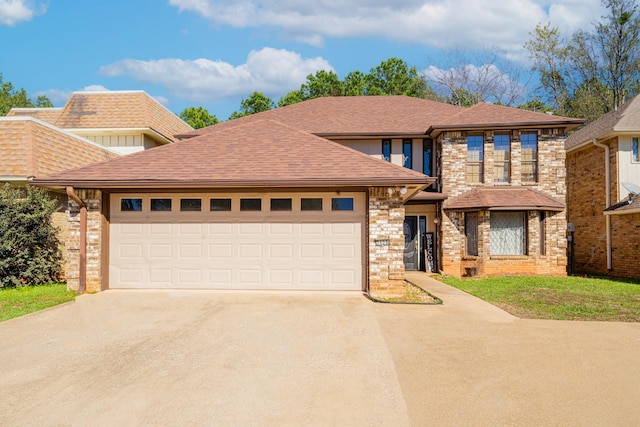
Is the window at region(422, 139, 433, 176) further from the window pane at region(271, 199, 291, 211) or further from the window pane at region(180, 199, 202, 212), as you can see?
the window pane at region(180, 199, 202, 212)

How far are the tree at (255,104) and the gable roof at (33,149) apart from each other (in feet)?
75.4

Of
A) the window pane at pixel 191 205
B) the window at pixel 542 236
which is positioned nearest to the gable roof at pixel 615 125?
the window at pixel 542 236

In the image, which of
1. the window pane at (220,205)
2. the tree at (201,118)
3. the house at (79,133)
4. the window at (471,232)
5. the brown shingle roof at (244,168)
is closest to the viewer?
the brown shingle roof at (244,168)

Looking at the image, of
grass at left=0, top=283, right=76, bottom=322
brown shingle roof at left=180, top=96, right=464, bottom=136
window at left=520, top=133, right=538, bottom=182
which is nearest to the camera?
grass at left=0, top=283, right=76, bottom=322

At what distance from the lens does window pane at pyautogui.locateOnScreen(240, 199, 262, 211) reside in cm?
979

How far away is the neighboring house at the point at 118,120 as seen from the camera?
17562 mm

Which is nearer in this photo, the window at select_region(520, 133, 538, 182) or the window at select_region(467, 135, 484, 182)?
the window at select_region(520, 133, 538, 182)

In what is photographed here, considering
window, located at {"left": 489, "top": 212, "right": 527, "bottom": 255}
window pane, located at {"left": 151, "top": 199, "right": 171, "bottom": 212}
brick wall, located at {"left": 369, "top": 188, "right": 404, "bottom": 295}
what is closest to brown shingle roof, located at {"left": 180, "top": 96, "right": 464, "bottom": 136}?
window, located at {"left": 489, "top": 212, "right": 527, "bottom": 255}

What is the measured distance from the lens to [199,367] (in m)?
4.98

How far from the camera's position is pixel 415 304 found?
28.4ft

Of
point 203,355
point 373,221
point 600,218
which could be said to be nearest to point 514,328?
point 373,221

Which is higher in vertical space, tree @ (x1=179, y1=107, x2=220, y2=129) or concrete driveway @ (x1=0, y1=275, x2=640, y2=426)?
tree @ (x1=179, y1=107, x2=220, y2=129)

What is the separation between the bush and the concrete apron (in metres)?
3.37

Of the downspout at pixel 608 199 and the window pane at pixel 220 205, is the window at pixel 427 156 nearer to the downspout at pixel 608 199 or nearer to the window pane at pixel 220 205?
the downspout at pixel 608 199
